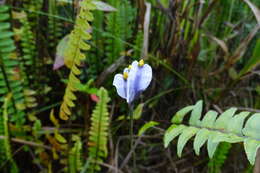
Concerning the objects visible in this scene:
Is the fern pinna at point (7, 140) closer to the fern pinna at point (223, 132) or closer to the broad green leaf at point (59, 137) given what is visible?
the broad green leaf at point (59, 137)

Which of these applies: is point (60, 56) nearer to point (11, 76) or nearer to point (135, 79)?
point (11, 76)

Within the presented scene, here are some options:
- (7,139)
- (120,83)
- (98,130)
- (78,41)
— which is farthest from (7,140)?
(120,83)

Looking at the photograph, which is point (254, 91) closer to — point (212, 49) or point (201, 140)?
point (212, 49)

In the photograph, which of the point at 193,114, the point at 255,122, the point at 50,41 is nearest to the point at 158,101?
the point at 193,114

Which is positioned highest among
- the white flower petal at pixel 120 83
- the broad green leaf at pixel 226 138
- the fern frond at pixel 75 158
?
the white flower petal at pixel 120 83

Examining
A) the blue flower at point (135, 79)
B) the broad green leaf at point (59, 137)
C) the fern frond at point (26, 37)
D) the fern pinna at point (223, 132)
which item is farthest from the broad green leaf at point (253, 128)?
the fern frond at point (26, 37)

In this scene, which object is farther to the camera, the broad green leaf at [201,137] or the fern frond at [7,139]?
the fern frond at [7,139]
